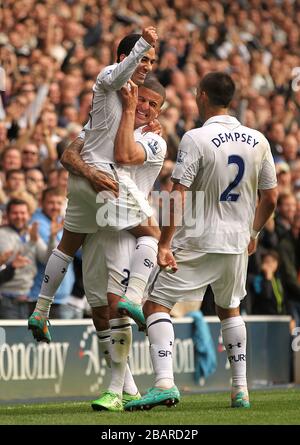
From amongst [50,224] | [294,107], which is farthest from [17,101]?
[294,107]

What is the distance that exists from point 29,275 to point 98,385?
1425 mm

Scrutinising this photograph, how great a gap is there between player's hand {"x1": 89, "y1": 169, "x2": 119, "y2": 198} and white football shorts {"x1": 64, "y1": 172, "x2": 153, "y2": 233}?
0.04m

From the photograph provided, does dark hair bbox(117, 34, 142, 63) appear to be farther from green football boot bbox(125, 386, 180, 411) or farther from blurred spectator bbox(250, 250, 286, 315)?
blurred spectator bbox(250, 250, 286, 315)

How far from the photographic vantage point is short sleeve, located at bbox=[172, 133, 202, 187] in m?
8.98

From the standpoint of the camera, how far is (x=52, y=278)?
9.45m

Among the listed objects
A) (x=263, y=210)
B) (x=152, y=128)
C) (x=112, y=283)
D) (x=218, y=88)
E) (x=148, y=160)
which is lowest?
(x=112, y=283)

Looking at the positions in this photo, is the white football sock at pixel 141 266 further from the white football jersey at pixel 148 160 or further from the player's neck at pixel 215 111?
the player's neck at pixel 215 111

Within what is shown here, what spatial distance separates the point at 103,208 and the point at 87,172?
11.1 inches

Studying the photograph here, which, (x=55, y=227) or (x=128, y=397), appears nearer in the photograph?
(x=128, y=397)

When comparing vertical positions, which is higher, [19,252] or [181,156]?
[181,156]

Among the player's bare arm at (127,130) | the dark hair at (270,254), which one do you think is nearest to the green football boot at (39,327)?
the player's bare arm at (127,130)

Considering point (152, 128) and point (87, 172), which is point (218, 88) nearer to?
point (152, 128)

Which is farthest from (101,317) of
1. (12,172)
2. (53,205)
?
(12,172)
